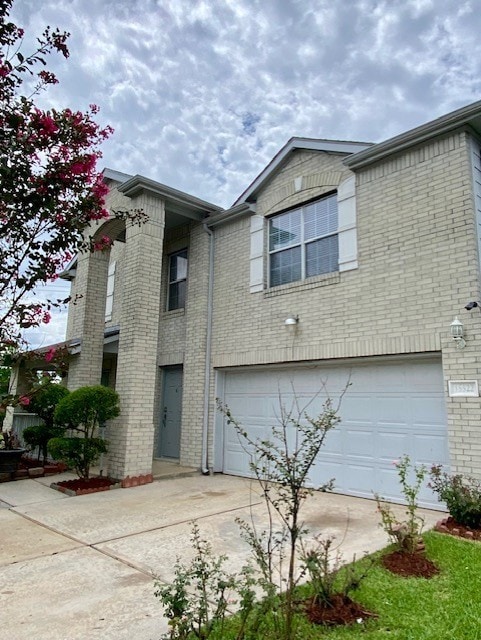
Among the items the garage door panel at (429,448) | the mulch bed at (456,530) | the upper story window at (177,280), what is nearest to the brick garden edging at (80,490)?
the upper story window at (177,280)

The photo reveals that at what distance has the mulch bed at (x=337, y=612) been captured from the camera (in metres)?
3.12

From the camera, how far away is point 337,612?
3.19 meters

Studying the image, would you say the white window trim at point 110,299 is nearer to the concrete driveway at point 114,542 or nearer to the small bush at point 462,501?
the concrete driveway at point 114,542

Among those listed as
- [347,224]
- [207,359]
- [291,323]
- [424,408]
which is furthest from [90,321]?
[424,408]

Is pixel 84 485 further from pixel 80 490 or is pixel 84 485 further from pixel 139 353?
pixel 139 353

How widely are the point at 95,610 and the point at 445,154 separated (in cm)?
745

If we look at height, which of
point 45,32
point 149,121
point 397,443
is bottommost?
point 397,443

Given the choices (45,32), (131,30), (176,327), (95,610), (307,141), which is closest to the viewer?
(45,32)

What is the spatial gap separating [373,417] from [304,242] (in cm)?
368

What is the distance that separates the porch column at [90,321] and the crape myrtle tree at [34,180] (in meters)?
8.03

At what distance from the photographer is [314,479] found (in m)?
8.05

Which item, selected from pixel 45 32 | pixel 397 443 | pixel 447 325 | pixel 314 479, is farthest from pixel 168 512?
pixel 45 32

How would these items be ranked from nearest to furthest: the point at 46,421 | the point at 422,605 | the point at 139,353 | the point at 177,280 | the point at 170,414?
the point at 422,605 → the point at 139,353 → the point at 46,421 → the point at 170,414 → the point at 177,280

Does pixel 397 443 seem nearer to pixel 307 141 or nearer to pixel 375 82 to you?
pixel 307 141
